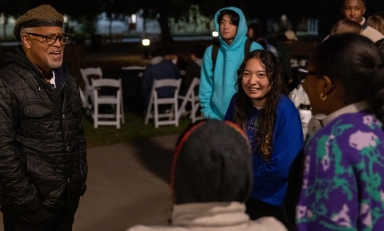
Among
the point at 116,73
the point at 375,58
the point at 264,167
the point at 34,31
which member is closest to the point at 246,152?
the point at 375,58

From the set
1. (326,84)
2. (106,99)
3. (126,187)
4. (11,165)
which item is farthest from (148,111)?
(326,84)

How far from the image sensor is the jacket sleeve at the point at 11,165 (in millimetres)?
3533

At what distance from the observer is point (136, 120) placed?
1230 cm

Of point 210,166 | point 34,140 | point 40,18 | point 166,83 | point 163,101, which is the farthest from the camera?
point 163,101

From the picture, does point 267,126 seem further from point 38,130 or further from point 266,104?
point 38,130

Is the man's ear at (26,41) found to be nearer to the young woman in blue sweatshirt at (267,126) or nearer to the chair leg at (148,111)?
the young woman in blue sweatshirt at (267,126)

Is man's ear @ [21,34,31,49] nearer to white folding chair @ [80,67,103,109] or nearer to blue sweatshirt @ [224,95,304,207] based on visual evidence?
blue sweatshirt @ [224,95,304,207]

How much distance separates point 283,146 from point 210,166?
196 centimetres

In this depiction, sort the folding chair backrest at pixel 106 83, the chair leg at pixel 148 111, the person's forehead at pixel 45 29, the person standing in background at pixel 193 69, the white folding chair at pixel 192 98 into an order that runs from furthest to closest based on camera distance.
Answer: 1. the person standing in background at pixel 193 69
2. the white folding chair at pixel 192 98
3. the chair leg at pixel 148 111
4. the folding chair backrest at pixel 106 83
5. the person's forehead at pixel 45 29

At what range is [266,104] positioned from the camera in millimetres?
3902

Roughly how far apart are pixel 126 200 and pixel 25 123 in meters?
3.45

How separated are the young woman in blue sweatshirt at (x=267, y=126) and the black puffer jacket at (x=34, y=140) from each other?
3.37 ft

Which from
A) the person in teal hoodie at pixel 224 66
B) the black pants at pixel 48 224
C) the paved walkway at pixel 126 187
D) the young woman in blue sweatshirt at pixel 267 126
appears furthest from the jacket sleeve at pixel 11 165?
the person in teal hoodie at pixel 224 66

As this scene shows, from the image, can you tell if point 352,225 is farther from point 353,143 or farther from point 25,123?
point 25,123
